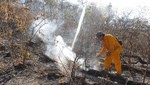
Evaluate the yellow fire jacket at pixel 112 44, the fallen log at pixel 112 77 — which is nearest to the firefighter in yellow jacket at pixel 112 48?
the yellow fire jacket at pixel 112 44

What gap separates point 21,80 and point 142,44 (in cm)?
875

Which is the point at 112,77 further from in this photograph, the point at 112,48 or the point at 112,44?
the point at 112,44

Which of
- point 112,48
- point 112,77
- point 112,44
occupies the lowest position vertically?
point 112,77

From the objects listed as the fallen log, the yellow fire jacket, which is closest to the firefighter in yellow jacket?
the yellow fire jacket

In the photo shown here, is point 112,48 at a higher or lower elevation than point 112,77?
higher

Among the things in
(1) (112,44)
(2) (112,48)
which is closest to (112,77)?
(2) (112,48)

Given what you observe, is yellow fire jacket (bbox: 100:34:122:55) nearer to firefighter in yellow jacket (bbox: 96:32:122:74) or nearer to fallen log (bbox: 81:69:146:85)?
firefighter in yellow jacket (bbox: 96:32:122:74)

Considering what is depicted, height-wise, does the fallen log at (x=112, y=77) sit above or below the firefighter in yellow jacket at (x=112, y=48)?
below

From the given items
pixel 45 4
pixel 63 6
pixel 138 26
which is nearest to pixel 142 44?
pixel 138 26

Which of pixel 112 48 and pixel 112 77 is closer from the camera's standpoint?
pixel 112 48

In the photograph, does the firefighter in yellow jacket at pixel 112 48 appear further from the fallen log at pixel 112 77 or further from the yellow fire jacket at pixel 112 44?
the fallen log at pixel 112 77

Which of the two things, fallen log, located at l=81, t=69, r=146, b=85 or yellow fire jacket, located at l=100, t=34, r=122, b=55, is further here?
fallen log, located at l=81, t=69, r=146, b=85

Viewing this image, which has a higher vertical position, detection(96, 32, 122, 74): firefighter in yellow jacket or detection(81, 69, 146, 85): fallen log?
detection(96, 32, 122, 74): firefighter in yellow jacket

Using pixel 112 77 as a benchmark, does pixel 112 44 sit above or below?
above
